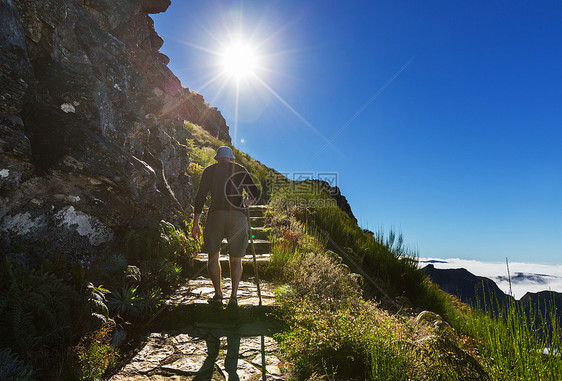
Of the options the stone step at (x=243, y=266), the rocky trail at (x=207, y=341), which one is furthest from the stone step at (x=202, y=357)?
the stone step at (x=243, y=266)

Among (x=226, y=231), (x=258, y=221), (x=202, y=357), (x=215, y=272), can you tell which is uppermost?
(x=258, y=221)

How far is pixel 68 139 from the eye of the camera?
4176 mm

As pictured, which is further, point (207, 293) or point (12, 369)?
point (207, 293)

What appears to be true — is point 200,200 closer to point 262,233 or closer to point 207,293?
point 207,293

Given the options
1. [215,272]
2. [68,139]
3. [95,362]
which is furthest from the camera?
[215,272]

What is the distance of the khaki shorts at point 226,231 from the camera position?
434cm

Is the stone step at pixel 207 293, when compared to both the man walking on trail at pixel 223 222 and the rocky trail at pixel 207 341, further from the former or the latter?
the man walking on trail at pixel 223 222

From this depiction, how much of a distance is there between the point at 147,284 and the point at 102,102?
349 cm

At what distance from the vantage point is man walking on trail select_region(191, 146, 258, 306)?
432 cm

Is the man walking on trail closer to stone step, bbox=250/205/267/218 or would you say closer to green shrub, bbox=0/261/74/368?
green shrub, bbox=0/261/74/368

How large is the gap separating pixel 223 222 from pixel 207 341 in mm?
1668

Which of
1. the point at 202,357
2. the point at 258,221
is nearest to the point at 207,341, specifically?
the point at 202,357

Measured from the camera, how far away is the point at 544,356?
210cm

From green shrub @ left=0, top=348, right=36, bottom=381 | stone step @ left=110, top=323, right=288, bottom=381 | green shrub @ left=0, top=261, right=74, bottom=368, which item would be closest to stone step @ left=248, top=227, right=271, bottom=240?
stone step @ left=110, top=323, right=288, bottom=381
